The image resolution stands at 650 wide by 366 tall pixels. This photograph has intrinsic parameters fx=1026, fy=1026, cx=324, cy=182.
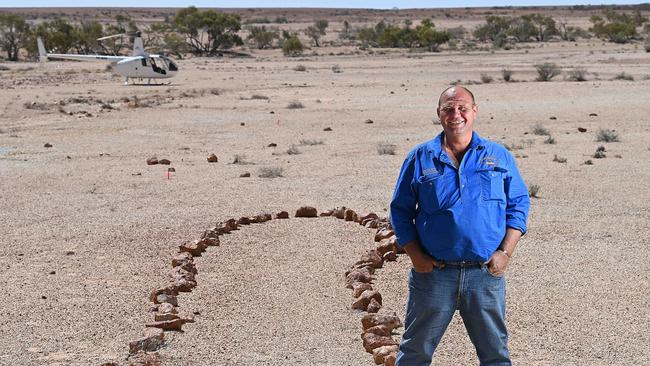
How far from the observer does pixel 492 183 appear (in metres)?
5.12

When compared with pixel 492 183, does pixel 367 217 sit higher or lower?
lower

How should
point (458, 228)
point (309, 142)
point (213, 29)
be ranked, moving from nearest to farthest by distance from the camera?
point (458, 228)
point (309, 142)
point (213, 29)

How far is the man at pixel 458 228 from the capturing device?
199 inches

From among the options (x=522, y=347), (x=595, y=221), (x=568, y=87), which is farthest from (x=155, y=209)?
(x=568, y=87)

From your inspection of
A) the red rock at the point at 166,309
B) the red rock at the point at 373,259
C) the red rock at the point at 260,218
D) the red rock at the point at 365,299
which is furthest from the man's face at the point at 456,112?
the red rock at the point at 260,218

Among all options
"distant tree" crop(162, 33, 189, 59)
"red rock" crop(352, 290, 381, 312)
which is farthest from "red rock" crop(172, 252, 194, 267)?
"distant tree" crop(162, 33, 189, 59)

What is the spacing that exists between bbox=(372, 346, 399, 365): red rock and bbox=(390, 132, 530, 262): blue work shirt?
178cm

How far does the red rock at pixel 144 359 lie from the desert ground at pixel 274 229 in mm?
117

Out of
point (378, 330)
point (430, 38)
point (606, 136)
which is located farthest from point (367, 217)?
point (430, 38)

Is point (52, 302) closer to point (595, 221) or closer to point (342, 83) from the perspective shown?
point (595, 221)

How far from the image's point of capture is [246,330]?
7832mm

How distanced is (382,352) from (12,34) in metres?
63.0

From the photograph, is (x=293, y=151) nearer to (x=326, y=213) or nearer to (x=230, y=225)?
(x=326, y=213)

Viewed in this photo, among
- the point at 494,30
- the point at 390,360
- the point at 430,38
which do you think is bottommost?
the point at 494,30
